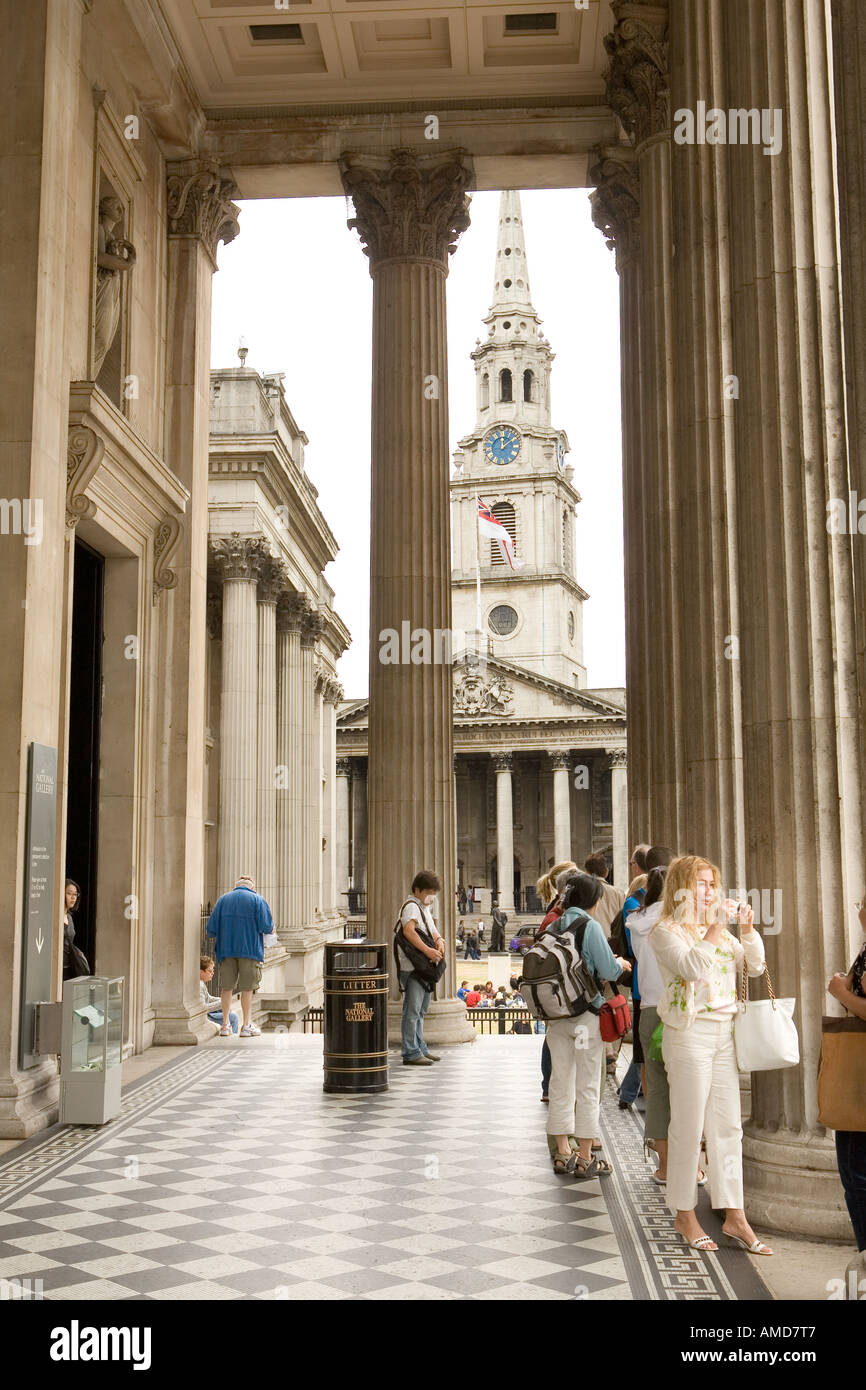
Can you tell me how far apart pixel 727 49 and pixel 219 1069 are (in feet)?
33.0

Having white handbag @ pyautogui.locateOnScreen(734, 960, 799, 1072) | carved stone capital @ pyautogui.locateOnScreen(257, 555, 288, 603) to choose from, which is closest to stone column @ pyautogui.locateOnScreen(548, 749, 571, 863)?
carved stone capital @ pyautogui.locateOnScreen(257, 555, 288, 603)

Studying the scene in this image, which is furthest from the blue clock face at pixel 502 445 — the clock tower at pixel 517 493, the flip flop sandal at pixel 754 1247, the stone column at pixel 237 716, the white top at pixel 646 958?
the flip flop sandal at pixel 754 1247

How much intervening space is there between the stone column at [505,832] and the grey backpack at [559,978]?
70.2 m

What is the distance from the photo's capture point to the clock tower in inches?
3642

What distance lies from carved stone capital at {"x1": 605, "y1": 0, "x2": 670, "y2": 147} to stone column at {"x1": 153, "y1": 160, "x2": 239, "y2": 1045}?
5544 mm

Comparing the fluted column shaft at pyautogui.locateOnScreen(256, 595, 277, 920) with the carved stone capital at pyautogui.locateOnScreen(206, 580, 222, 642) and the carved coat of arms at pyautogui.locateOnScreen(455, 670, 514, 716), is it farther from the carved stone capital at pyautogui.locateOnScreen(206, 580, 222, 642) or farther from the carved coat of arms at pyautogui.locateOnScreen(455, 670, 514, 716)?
the carved coat of arms at pyautogui.locateOnScreen(455, 670, 514, 716)

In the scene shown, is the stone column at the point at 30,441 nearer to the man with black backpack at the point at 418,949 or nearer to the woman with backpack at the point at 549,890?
the man with black backpack at the point at 418,949

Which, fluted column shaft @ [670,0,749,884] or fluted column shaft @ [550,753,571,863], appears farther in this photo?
fluted column shaft @ [550,753,571,863]

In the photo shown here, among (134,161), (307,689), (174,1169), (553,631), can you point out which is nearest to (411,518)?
(134,161)

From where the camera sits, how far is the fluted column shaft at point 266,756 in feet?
91.8

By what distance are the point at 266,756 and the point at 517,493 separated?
226 feet

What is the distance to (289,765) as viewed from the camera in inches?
1340

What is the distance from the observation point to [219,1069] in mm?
12898
